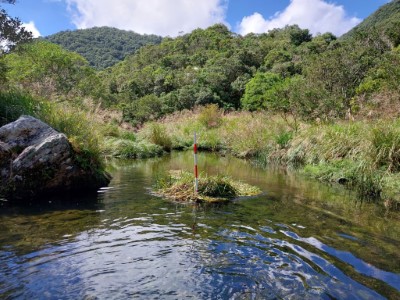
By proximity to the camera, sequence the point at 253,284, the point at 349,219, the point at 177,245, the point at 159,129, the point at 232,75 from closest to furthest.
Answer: the point at 253,284 → the point at 177,245 → the point at 349,219 → the point at 159,129 → the point at 232,75

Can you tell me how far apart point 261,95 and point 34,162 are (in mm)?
30065

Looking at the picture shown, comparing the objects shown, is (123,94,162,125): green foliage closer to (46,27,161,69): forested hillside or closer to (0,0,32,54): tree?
(0,0,32,54): tree

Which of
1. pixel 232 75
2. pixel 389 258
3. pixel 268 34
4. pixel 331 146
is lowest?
pixel 389 258

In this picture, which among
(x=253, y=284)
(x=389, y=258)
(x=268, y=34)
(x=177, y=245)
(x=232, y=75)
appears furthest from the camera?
(x=268, y=34)

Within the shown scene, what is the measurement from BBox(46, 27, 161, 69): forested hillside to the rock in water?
227ft

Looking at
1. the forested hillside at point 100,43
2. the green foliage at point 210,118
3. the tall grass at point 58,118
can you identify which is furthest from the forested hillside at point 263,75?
the forested hillside at point 100,43

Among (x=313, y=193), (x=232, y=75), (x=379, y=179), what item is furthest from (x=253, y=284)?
(x=232, y=75)

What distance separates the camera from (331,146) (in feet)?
35.6

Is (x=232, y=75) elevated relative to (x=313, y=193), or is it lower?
elevated

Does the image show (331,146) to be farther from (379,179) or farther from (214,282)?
(214,282)

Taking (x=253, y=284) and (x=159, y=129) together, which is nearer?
(x=253, y=284)

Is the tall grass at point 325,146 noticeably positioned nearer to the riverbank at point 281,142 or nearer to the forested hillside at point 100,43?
the riverbank at point 281,142

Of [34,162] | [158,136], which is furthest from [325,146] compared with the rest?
[158,136]

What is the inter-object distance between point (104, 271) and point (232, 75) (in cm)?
3998
